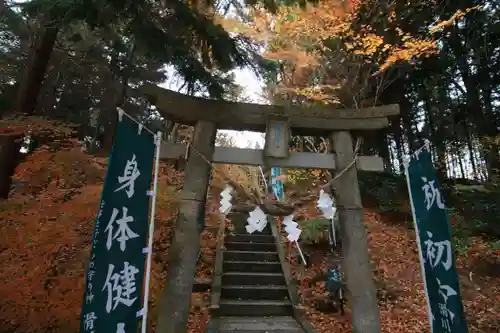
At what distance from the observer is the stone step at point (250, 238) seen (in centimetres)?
994

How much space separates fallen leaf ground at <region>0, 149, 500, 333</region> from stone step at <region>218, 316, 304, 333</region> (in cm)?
46

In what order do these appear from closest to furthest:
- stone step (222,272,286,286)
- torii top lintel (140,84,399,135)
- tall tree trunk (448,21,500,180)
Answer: torii top lintel (140,84,399,135), stone step (222,272,286,286), tall tree trunk (448,21,500,180)

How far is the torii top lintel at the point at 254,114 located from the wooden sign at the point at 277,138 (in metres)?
0.09

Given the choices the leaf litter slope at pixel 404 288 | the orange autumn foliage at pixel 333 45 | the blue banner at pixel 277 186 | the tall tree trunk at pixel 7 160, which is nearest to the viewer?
the tall tree trunk at pixel 7 160

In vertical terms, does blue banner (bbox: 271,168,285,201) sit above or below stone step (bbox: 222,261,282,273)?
above

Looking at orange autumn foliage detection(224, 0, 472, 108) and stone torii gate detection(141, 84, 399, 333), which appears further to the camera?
orange autumn foliage detection(224, 0, 472, 108)

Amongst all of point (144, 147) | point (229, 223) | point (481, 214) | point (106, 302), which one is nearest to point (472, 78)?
point (481, 214)

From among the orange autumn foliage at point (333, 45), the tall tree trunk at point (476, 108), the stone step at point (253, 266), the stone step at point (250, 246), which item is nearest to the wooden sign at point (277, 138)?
the stone step at point (253, 266)

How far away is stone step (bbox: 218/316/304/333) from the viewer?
6.00 m

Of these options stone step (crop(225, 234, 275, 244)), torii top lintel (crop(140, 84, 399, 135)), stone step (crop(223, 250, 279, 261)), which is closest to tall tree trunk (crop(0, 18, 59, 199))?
torii top lintel (crop(140, 84, 399, 135))

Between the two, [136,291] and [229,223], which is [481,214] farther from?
[136,291]

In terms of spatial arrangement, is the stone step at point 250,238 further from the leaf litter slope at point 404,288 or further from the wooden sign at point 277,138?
the wooden sign at point 277,138

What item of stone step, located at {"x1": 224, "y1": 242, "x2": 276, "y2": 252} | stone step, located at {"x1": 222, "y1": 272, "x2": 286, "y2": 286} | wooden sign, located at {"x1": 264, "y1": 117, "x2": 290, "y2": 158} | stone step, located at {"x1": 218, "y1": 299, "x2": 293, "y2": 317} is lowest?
stone step, located at {"x1": 218, "y1": 299, "x2": 293, "y2": 317}

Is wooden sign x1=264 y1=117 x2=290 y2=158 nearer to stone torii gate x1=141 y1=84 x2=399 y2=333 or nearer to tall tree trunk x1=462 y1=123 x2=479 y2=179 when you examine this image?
stone torii gate x1=141 y1=84 x2=399 y2=333
